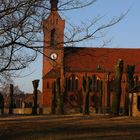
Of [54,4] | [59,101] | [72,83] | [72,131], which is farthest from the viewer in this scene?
[72,83]

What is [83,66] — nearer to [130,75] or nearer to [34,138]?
[130,75]

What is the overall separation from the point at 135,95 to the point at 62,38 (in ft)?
111

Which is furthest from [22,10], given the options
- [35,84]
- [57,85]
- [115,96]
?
[35,84]

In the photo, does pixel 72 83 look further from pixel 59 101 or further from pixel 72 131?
pixel 72 131

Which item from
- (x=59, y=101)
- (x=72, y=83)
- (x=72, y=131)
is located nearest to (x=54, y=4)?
(x=72, y=131)

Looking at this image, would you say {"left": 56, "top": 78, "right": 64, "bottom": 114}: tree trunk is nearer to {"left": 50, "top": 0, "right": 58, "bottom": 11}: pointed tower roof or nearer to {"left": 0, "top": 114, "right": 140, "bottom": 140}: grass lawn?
{"left": 0, "top": 114, "right": 140, "bottom": 140}: grass lawn

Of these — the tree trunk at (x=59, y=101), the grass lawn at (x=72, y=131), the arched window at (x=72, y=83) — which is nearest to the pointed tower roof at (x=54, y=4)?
the grass lawn at (x=72, y=131)

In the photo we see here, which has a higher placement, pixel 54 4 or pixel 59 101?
pixel 54 4

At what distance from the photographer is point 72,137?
2025cm

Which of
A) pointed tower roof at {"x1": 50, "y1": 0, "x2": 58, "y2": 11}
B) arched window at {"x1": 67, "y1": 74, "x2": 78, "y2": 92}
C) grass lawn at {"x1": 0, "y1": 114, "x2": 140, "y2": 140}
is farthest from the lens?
arched window at {"x1": 67, "y1": 74, "x2": 78, "y2": 92}

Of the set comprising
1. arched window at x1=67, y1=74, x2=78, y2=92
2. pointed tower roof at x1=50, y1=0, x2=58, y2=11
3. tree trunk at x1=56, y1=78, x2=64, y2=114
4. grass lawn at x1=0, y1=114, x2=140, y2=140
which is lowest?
grass lawn at x1=0, y1=114, x2=140, y2=140

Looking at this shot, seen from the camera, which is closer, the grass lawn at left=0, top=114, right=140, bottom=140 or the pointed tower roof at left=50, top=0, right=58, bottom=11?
the pointed tower roof at left=50, top=0, right=58, bottom=11

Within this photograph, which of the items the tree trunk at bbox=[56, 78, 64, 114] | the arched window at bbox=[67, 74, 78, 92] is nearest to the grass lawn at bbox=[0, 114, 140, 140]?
the tree trunk at bbox=[56, 78, 64, 114]

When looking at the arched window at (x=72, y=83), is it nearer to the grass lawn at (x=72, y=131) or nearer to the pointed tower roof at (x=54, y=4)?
the grass lawn at (x=72, y=131)
